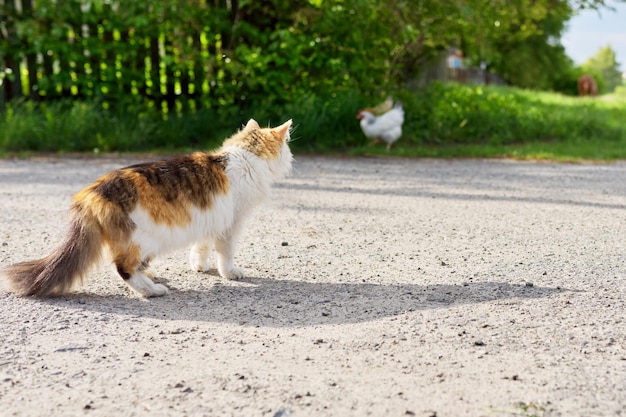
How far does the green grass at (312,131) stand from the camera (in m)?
10.9

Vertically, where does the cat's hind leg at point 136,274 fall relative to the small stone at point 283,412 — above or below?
above

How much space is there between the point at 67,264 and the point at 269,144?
156 centimetres

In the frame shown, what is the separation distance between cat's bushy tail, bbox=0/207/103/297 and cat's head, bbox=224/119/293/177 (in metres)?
1.22

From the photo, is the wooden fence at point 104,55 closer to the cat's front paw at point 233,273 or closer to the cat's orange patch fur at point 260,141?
the cat's orange patch fur at point 260,141

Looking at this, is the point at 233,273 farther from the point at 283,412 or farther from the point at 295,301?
the point at 283,412

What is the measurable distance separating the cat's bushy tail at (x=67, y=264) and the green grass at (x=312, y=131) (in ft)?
21.8

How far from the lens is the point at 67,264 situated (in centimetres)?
409

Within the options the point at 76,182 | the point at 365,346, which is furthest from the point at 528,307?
the point at 76,182

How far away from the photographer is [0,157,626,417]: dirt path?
9.62 feet

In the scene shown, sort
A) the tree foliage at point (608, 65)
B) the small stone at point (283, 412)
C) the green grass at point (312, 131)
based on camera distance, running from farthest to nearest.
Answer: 1. the tree foliage at point (608, 65)
2. the green grass at point (312, 131)
3. the small stone at point (283, 412)

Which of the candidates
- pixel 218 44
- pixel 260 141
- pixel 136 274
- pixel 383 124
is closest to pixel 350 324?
pixel 136 274

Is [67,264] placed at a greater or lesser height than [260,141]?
lesser

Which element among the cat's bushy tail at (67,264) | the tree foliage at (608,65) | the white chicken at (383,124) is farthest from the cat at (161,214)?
the tree foliage at (608,65)

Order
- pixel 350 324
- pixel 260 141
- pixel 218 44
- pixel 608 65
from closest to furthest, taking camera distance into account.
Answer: pixel 350 324, pixel 260 141, pixel 218 44, pixel 608 65
